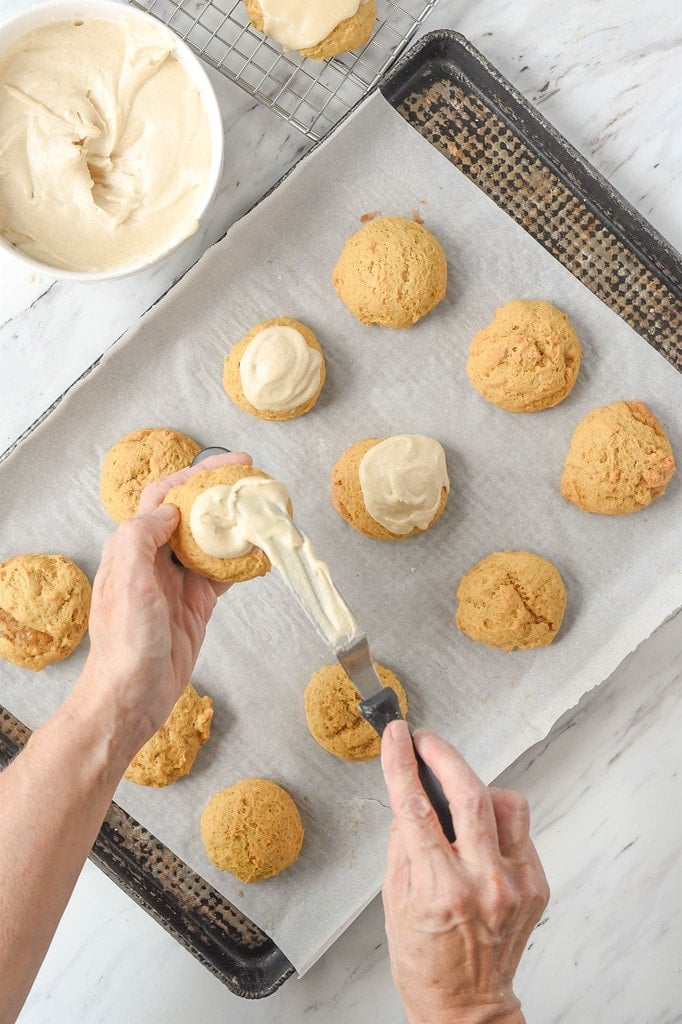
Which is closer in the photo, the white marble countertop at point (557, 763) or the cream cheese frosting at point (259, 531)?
the cream cheese frosting at point (259, 531)

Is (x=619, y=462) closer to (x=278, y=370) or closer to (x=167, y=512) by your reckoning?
(x=278, y=370)

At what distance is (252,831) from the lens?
172cm

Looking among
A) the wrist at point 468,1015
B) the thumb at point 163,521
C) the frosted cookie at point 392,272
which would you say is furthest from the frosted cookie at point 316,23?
the wrist at point 468,1015

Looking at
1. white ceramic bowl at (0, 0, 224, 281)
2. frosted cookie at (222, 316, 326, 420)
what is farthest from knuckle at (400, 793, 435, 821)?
white ceramic bowl at (0, 0, 224, 281)

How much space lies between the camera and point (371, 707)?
4.53ft

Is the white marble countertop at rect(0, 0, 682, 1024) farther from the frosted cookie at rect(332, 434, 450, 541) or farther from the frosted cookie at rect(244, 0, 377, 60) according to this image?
the frosted cookie at rect(332, 434, 450, 541)

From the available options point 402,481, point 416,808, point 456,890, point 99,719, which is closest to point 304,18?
point 402,481

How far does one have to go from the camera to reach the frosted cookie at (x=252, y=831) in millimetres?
1723

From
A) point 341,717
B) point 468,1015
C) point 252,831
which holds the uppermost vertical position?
point 341,717

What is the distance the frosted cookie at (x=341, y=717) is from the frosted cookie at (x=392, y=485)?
0.32 meters

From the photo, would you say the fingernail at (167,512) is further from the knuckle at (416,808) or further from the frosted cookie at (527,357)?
the frosted cookie at (527,357)

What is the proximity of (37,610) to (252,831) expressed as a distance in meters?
0.65

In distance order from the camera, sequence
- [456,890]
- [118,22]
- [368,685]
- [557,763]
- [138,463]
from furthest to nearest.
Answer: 1. [557,763]
2. [138,463]
3. [118,22]
4. [368,685]
5. [456,890]

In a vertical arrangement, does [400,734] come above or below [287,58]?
below
